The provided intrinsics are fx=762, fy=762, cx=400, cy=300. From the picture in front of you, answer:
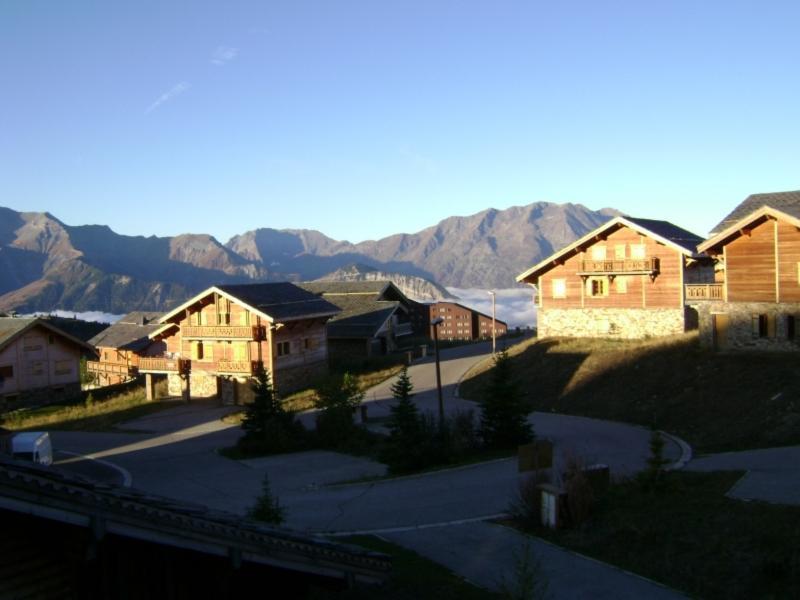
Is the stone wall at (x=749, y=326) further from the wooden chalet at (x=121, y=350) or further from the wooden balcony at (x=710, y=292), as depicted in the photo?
the wooden chalet at (x=121, y=350)

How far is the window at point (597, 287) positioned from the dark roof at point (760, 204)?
9.11 meters

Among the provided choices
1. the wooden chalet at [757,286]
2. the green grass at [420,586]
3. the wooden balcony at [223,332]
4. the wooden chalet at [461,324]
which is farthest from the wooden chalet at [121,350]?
the green grass at [420,586]

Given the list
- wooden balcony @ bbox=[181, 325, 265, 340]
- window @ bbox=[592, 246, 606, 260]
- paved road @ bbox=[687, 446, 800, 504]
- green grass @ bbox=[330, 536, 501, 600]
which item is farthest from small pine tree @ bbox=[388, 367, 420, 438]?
window @ bbox=[592, 246, 606, 260]

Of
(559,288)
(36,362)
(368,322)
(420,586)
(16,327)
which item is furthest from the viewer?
(368,322)

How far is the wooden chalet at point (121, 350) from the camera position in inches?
2657

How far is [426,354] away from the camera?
55.4m

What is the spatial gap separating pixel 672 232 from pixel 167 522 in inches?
1716

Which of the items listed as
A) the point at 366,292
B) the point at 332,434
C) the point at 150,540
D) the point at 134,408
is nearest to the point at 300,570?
the point at 150,540

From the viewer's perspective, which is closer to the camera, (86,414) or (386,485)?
(386,485)

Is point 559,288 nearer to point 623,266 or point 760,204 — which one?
point 623,266

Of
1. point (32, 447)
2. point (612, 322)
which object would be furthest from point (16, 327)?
point (612, 322)

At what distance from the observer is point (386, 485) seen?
21.6 m

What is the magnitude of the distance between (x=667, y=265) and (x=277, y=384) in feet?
77.9

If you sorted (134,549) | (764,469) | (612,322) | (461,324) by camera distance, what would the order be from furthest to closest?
(461,324) → (612,322) → (764,469) → (134,549)
